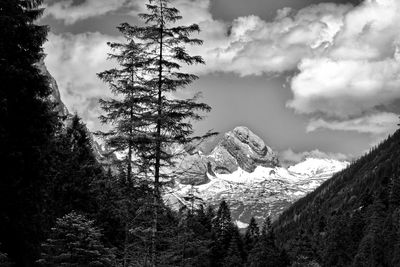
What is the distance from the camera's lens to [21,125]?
853 inches

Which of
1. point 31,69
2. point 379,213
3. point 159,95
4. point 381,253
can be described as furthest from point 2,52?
point 379,213

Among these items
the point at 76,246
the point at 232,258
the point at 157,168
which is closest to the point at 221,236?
the point at 232,258

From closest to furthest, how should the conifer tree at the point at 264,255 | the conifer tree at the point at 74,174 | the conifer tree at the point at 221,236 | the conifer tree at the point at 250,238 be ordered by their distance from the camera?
the conifer tree at the point at 74,174, the conifer tree at the point at 221,236, the conifer tree at the point at 264,255, the conifer tree at the point at 250,238

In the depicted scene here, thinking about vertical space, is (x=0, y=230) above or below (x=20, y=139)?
A: below

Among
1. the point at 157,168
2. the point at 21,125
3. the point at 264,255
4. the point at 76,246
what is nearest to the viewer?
the point at 21,125

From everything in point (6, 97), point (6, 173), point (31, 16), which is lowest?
point (6, 173)

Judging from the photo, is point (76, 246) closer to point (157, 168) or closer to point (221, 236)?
point (157, 168)

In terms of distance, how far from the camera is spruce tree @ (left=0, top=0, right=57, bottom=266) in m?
20.9

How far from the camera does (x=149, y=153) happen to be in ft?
76.0

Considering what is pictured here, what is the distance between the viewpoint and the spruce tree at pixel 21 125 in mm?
20891

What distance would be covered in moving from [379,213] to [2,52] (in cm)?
9862

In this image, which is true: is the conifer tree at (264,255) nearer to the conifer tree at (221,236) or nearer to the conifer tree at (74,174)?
the conifer tree at (221,236)

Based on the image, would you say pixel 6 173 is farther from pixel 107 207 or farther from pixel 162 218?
pixel 107 207

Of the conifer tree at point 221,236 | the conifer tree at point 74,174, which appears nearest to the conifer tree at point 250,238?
the conifer tree at point 221,236
